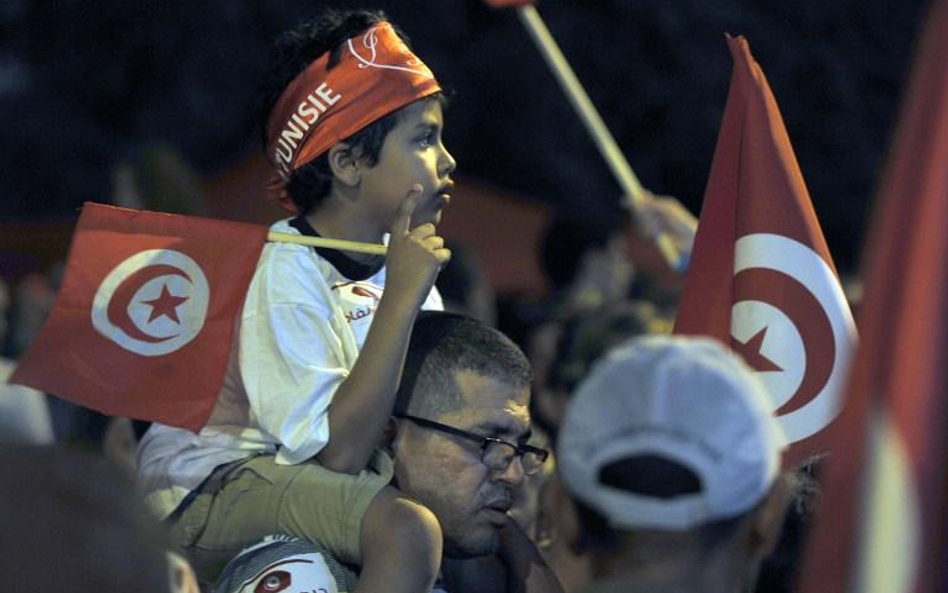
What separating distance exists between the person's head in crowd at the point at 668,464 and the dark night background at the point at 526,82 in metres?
10.4

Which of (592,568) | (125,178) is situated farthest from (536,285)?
(592,568)

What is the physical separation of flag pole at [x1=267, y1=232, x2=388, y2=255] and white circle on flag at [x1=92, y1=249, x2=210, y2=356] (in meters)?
0.23

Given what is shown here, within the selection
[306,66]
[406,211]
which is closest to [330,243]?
[406,211]

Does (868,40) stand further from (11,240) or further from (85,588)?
(85,588)

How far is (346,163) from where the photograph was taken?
5.07m

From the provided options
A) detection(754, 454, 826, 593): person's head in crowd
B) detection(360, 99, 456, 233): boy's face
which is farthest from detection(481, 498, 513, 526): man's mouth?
detection(360, 99, 456, 233): boy's face

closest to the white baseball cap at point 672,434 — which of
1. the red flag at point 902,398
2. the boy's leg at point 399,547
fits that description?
the red flag at point 902,398

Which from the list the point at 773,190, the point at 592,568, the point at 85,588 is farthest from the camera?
the point at 773,190

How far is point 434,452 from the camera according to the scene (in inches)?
184

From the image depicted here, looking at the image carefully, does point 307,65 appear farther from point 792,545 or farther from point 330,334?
point 792,545

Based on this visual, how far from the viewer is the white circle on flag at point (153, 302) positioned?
504 centimetres

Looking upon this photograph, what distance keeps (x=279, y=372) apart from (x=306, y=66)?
0.84 m

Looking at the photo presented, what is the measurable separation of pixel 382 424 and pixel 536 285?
8.59 metres

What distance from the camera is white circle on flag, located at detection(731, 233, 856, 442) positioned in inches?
203
